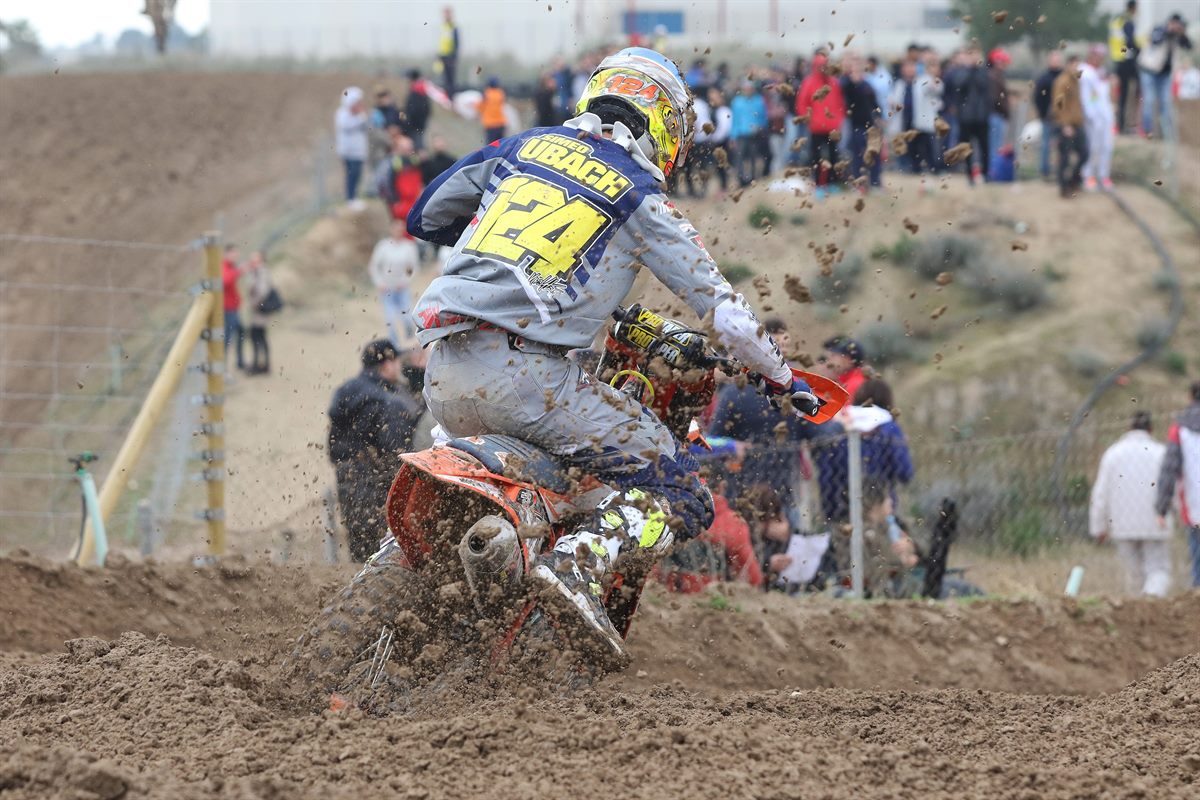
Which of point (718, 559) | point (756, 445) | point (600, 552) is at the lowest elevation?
point (718, 559)

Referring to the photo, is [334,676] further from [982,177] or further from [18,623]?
[982,177]

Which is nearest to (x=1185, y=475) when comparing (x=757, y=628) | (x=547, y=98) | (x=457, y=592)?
(x=757, y=628)

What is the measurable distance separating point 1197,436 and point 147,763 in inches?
319

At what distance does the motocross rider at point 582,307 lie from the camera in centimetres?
499

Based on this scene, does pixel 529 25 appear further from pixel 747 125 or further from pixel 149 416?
pixel 149 416

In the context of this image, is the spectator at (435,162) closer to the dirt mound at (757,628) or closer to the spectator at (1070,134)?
the spectator at (1070,134)

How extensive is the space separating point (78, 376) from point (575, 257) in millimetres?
14400

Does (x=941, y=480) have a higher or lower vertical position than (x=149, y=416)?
lower

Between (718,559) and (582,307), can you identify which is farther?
(718,559)

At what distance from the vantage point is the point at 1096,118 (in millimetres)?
19141

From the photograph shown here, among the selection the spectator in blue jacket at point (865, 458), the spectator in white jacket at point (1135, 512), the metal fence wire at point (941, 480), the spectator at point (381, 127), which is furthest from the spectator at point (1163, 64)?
the spectator in blue jacket at point (865, 458)

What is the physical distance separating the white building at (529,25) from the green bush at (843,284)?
1560cm

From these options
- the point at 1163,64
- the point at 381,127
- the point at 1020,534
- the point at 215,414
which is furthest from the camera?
the point at 1163,64

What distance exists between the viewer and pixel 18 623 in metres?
6.89
